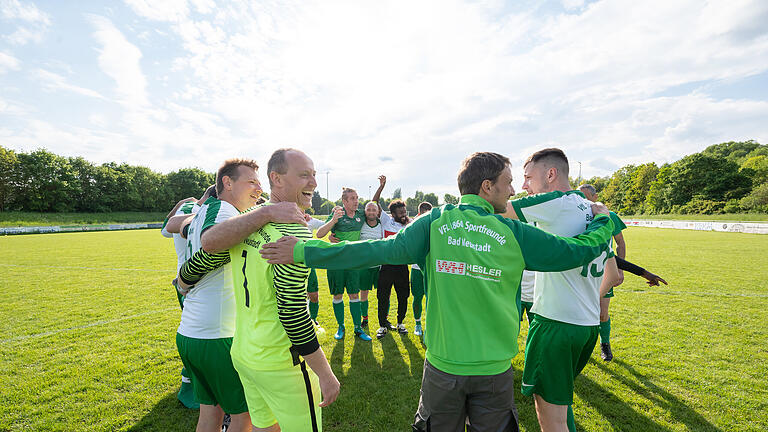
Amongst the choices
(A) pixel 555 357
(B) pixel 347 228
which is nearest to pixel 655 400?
(A) pixel 555 357

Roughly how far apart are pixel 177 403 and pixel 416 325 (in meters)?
4.12

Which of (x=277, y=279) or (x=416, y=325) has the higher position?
(x=277, y=279)

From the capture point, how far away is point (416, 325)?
21.8 feet

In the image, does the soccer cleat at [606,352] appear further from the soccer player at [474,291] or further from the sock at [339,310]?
the sock at [339,310]

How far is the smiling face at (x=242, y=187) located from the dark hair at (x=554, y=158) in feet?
8.39

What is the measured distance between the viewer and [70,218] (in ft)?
168

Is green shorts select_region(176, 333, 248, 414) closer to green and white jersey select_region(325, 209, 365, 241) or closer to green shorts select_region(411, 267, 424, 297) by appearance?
green and white jersey select_region(325, 209, 365, 241)

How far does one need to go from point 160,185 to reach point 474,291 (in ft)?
276

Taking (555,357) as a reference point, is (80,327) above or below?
below

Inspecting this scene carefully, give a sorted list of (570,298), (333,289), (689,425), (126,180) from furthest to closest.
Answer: (126,180)
(333,289)
(689,425)
(570,298)

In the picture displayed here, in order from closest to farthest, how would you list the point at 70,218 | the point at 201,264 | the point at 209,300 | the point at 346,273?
the point at 201,264, the point at 209,300, the point at 346,273, the point at 70,218

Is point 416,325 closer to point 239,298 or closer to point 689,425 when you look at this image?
point 689,425

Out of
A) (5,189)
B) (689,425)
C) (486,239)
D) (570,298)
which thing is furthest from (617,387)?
(5,189)

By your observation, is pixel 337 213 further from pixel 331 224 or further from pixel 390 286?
pixel 390 286
